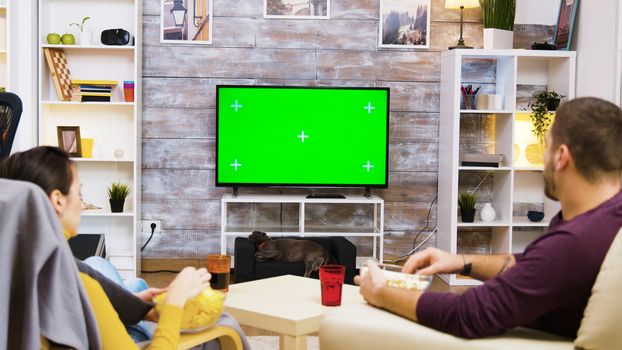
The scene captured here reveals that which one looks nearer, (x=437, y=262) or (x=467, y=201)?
(x=437, y=262)

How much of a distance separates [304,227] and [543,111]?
1.83 metres

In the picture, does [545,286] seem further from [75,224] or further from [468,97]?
[468,97]

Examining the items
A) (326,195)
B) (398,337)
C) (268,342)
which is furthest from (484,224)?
(398,337)

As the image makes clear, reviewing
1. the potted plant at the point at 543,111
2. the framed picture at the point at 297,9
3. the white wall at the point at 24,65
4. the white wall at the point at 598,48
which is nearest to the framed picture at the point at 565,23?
the white wall at the point at 598,48

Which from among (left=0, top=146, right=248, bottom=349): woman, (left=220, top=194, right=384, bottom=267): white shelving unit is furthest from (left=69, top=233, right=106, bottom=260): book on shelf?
(left=0, top=146, right=248, bottom=349): woman

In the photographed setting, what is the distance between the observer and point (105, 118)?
19.0 feet

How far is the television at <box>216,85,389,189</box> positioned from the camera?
5.72 meters

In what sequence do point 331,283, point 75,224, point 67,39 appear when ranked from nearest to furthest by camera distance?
1. point 75,224
2. point 331,283
3. point 67,39

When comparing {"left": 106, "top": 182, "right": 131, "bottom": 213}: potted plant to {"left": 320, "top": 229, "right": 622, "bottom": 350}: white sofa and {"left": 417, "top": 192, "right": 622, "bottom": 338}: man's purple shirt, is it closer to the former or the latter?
{"left": 320, "top": 229, "right": 622, "bottom": 350}: white sofa

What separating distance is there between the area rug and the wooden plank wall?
6.26 ft

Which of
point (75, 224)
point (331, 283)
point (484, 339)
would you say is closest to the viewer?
point (484, 339)

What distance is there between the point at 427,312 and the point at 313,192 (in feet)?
13.7

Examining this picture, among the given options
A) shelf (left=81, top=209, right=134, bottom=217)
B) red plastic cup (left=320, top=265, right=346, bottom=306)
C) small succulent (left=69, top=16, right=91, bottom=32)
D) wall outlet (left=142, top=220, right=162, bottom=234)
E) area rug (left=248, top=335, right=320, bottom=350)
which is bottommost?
area rug (left=248, top=335, right=320, bottom=350)

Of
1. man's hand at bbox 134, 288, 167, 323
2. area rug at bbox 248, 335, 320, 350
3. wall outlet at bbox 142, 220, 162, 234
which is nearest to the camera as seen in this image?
man's hand at bbox 134, 288, 167, 323
